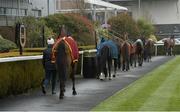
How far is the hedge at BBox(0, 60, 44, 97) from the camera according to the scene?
1655cm

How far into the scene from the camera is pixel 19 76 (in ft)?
58.2

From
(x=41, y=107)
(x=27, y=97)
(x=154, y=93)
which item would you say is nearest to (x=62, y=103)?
(x=41, y=107)

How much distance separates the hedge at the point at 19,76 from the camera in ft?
54.3

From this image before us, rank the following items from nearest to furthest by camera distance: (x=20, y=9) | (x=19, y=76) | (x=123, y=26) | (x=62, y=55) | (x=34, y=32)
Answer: (x=62, y=55) → (x=19, y=76) → (x=34, y=32) → (x=20, y=9) → (x=123, y=26)

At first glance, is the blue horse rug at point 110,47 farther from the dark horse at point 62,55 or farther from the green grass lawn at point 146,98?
the dark horse at point 62,55

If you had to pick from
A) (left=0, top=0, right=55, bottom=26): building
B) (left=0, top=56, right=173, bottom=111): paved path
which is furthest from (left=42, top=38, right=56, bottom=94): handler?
(left=0, top=0, right=55, bottom=26): building

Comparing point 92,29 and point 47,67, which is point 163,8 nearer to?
point 92,29

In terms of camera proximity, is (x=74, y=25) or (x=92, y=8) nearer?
(x=74, y=25)

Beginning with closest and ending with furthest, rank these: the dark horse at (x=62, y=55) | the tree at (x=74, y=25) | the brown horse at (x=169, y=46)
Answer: the dark horse at (x=62, y=55) < the tree at (x=74, y=25) < the brown horse at (x=169, y=46)

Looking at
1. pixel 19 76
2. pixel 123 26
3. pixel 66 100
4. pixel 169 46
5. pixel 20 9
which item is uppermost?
pixel 20 9

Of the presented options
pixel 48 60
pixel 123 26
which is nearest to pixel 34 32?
pixel 48 60

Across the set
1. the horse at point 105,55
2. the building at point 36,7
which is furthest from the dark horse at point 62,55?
the building at point 36,7

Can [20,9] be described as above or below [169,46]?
above

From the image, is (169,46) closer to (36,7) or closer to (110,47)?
(36,7)
